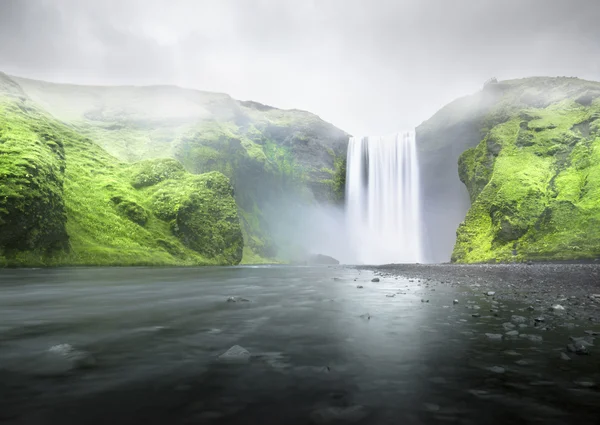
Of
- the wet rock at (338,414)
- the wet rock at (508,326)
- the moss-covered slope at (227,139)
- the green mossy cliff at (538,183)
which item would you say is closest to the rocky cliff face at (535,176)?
the green mossy cliff at (538,183)

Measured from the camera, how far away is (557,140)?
64.8 metres

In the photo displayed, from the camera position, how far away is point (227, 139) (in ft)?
373

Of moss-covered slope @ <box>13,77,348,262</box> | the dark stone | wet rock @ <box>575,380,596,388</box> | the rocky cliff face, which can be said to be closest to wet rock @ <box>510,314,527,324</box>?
wet rock @ <box>575,380,596,388</box>

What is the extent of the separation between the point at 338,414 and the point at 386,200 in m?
100

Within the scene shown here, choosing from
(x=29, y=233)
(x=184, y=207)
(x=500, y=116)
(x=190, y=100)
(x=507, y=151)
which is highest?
(x=190, y=100)

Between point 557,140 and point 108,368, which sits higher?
point 557,140

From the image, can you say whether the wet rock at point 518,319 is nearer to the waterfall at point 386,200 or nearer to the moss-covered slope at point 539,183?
the moss-covered slope at point 539,183

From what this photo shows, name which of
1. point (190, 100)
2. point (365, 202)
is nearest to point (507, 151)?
point (365, 202)

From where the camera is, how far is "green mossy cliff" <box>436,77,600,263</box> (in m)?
49.8

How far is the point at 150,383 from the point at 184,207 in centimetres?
7028

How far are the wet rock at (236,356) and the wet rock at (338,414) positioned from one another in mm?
2678

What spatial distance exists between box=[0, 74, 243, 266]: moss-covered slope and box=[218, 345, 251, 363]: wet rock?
4904 centimetres

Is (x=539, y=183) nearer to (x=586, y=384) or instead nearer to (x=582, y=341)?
(x=582, y=341)

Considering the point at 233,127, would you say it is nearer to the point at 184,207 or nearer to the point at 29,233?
the point at 184,207
